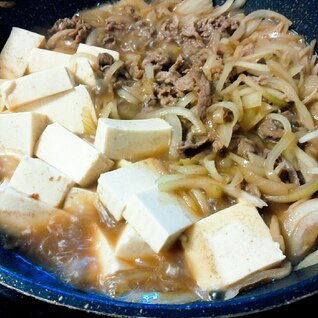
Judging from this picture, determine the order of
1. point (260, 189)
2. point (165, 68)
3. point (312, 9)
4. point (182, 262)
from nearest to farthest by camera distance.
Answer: point (182, 262)
point (260, 189)
point (165, 68)
point (312, 9)

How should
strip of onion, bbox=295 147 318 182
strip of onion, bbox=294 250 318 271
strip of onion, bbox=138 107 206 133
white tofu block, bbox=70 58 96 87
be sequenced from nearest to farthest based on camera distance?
strip of onion, bbox=294 250 318 271, strip of onion, bbox=295 147 318 182, strip of onion, bbox=138 107 206 133, white tofu block, bbox=70 58 96 87

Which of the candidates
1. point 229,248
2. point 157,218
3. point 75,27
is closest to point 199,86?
point 157,218

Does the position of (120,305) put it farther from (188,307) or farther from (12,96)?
(12,96)

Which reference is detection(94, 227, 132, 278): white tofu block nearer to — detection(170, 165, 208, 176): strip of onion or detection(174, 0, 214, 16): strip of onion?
detection(170, 165, 208, 176): strip of onion

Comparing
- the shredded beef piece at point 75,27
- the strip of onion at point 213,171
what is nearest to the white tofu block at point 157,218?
the strip of onion at point 213,171

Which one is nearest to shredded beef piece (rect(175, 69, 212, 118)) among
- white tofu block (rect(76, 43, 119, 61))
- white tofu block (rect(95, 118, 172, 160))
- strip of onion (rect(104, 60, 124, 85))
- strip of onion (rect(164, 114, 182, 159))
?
strip of onion (rect(164, 114, 182, 159))

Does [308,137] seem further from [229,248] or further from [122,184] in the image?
[122,184]

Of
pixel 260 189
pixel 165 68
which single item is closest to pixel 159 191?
pixel 260 189
